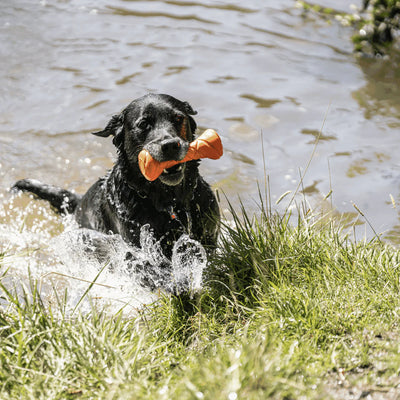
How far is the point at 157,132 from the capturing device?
3.64 m

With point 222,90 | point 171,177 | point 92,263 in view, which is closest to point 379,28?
point 222,90

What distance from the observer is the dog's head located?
345cm

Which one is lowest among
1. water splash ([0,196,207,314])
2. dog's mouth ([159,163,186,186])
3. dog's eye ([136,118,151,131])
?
water splash ([0,196,207,314])

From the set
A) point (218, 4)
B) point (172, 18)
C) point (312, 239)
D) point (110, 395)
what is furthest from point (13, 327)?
point (218, 4)

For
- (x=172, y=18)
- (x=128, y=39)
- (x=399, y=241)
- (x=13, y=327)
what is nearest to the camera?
(x=13, y=327)

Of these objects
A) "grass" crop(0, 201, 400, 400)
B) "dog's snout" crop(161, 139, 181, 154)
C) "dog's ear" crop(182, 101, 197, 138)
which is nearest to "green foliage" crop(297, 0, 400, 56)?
"dog's ear" crop(182, 101, 197, 138)

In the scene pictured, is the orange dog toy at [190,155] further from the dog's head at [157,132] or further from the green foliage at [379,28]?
the green foliage at [379,28]

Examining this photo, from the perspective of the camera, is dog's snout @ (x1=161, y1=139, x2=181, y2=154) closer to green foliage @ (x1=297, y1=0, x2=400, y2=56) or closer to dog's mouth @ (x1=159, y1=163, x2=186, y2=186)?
dog's mouth @ (x1=159, y1=163, x2=186, y2=186)

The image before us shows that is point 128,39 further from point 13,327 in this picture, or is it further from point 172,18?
point 13,327

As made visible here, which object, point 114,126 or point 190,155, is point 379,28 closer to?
point 114,126

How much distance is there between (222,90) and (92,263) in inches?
148

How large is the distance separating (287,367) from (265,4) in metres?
8.44

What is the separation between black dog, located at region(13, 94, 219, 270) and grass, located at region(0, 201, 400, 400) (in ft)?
1.65

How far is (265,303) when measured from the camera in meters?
3.05
